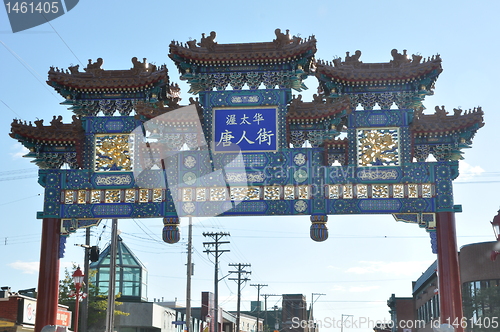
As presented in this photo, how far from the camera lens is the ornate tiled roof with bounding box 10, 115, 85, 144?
1628 cm

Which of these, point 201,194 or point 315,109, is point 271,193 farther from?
point 315,109

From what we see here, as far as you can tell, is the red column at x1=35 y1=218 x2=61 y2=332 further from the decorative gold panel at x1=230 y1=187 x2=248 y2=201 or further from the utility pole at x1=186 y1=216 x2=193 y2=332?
the utility pole at x1=186 y1=216 x2=193 y2=332

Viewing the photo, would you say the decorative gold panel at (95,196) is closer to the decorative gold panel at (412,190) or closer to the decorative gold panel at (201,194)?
the decorative gold panel at (201,194)

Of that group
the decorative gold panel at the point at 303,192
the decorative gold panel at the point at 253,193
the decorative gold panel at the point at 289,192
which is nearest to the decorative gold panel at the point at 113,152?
the decorative gold panel at the point at 253,193

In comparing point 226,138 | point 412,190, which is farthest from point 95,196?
point 412,190

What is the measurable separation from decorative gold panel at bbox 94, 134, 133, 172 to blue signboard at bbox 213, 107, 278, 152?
2226 mm

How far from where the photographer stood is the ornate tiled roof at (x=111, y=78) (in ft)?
53.0

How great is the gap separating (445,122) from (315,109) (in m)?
3.15

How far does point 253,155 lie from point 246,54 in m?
2.45

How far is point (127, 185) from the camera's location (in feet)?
52.8

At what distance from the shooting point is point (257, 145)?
15.8 meters

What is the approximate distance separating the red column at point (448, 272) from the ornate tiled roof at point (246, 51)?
5150 mm

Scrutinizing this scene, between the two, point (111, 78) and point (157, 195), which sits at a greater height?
point (111, 78)

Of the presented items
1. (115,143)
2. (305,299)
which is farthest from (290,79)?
(305,299)
